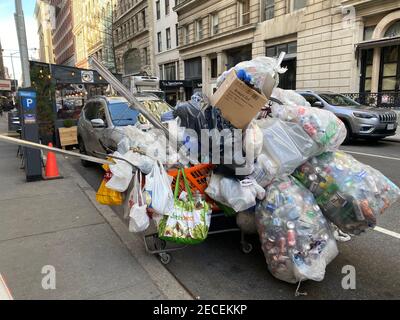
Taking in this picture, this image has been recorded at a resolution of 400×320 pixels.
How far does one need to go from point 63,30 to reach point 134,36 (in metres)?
79.0

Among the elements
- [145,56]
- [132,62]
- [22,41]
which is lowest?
[22,41]

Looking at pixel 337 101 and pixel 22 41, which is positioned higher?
pixel 22 41

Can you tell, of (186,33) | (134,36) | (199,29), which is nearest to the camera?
(199,29)

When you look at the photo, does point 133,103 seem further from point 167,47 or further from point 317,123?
point 167,47

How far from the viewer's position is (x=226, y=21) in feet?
91.4

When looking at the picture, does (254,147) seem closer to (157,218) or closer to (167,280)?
(157,218)

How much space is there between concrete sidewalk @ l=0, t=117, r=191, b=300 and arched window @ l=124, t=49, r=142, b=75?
43.2 metres

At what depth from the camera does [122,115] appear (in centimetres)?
689

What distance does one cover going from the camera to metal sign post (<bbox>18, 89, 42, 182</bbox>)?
6.73 metres

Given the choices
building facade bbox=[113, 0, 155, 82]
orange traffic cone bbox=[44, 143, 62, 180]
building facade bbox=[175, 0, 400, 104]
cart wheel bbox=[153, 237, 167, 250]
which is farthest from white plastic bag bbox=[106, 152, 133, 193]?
building facade bbox=[113, 0, 155, 82]

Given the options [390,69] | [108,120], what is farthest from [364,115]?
[108,120]

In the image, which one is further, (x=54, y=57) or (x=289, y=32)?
(x=54, y=57)
